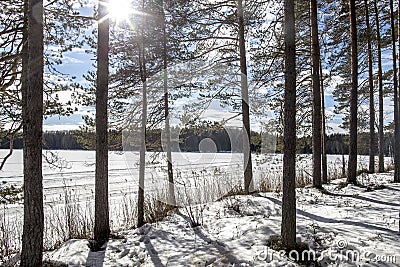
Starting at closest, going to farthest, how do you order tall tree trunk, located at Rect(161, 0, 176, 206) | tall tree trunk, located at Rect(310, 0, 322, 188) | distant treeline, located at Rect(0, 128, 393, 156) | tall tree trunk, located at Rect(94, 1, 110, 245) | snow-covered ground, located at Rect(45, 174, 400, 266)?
snow-covered ground, located at Rect(45, 174, 400, 266) < tall tree trunk, located at Rect(94, 1, 110, 245) < distant treeline, located at Rect(0, 128, 393, 156) < tall tree trunk, located at Rect(161, 0, 176, 206) < tall tree trunk, located at Rect(310, 0, 322, 188)

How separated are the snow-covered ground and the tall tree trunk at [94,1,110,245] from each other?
0.39 m

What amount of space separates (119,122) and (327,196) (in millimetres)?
5419

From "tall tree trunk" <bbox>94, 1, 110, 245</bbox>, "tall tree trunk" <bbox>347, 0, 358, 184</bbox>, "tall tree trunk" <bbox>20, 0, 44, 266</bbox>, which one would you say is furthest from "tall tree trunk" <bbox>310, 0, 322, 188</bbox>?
"tall tree trunk" <bbox>20, 0, 44, 266</bbox>

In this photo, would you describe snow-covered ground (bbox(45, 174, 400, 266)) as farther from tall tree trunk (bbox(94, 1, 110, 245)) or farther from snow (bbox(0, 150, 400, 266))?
tall tree trunk (bbox(94, 1, 110, 245))

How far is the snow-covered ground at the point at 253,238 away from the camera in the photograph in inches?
124

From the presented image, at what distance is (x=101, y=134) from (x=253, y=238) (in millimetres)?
2949

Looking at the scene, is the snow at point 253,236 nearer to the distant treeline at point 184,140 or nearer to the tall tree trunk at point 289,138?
the tall tree trunk at point 289,138

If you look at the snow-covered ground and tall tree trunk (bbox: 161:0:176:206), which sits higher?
tall tree trunk (bbox: 161:0:176:206)

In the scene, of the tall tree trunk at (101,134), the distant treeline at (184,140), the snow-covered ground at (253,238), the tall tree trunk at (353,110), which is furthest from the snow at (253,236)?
the distant treeline at (184,140)

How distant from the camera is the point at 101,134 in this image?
4762 mm

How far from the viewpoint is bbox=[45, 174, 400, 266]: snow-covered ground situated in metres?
3.15

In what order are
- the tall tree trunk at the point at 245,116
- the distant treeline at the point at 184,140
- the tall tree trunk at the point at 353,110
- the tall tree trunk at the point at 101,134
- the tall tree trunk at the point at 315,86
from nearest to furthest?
the tall tree trunk at the point at 101,134 → the distant treeline at the point at 184,140 → the tall tree trunk at the point at 315,86 → the tall tree trunk at the point at 245,116 → the tall tree trunk at the point at 353,110

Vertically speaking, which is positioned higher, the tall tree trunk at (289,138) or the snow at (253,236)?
the tall tree trunk at (289,138)

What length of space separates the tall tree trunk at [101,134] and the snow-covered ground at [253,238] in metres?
0.39
